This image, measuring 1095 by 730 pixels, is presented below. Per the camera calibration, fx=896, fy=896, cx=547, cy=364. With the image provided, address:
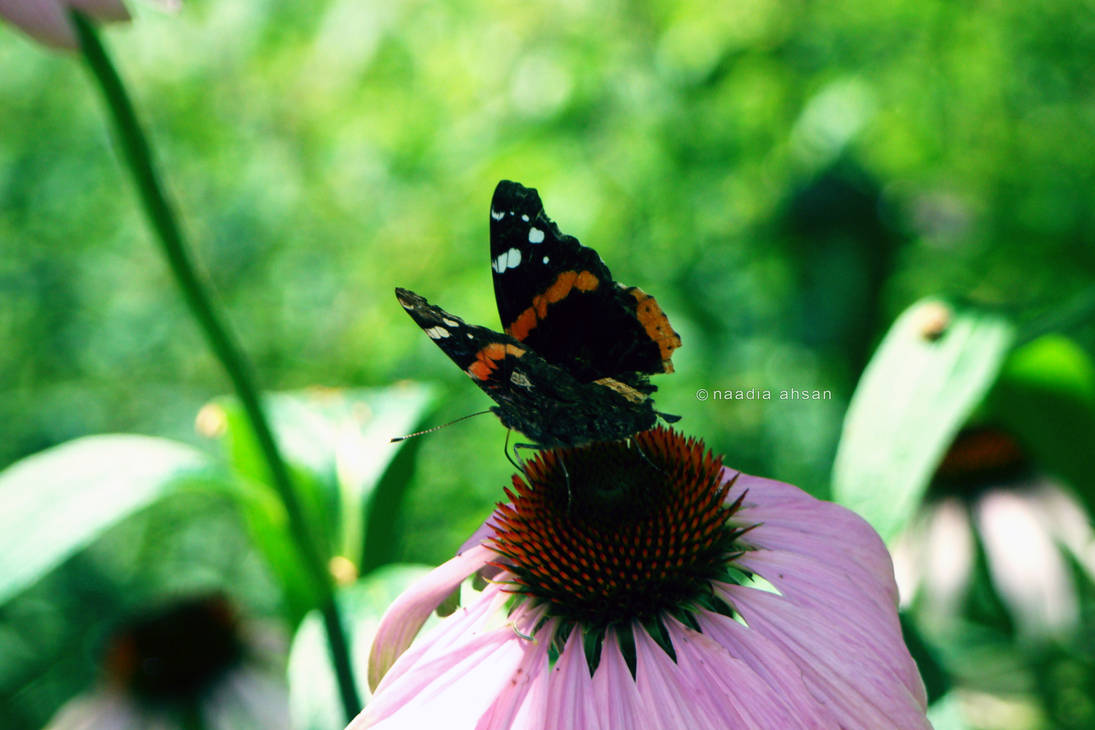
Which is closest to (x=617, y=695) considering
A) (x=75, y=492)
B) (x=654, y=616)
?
(x=654, y=616)

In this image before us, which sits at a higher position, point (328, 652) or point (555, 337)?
point (555, 337)

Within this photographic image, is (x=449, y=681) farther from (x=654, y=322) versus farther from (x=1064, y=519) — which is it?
(x=1064, y=519)

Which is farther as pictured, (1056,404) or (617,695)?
(1056,404)

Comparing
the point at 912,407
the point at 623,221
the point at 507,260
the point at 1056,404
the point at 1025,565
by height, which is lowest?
the point at 1025,565

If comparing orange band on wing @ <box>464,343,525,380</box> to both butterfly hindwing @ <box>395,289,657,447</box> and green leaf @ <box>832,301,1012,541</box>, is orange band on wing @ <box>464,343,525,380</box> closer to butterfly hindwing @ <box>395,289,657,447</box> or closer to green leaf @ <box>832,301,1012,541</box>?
butterfly hindwing @ <box>395,289,657,447</box>

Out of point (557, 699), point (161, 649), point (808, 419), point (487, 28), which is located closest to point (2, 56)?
point (487, 28)

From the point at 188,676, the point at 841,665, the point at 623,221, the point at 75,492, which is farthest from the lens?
the point at 623,221

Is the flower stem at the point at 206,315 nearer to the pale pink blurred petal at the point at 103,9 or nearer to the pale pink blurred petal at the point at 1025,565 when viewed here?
the pale pink blurred petal at the point at 103,9
